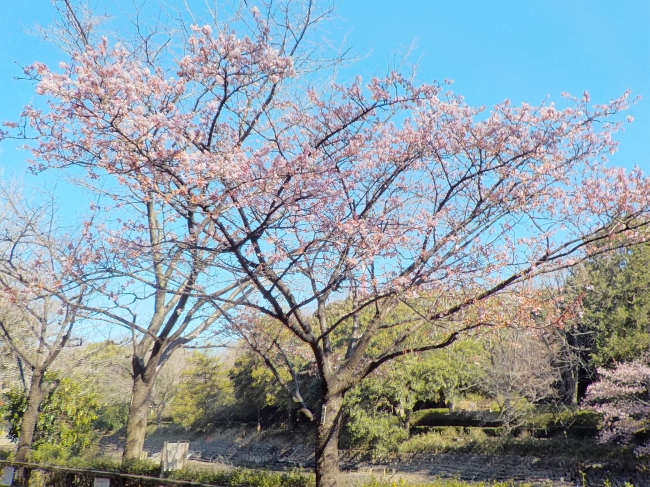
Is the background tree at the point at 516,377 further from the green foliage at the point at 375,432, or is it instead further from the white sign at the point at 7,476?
the white sign at the point at 7,476

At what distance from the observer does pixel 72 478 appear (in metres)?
8.49

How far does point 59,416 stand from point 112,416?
2105 centimetres

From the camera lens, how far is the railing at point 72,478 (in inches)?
286

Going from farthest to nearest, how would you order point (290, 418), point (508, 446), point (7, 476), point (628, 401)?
point (290, 418) < point (508, 446) < point (628, 401) < point (7, 476)

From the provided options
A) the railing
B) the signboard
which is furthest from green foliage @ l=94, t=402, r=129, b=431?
the signboard

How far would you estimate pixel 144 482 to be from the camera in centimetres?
745

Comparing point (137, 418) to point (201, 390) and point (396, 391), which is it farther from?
point (201, 390)

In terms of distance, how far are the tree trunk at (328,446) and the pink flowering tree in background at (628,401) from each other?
10441 mm

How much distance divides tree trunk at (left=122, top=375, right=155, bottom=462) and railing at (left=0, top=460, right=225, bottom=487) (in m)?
0.62

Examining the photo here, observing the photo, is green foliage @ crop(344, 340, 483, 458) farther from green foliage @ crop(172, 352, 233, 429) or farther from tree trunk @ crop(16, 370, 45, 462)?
green foliage @ crop(172, 352, 233, 429)

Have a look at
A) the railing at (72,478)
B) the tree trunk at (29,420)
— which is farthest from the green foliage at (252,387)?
the railing at (72,478)

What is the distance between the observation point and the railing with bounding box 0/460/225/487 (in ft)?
23.8

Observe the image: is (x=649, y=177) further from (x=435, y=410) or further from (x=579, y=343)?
(x=435, y=410)

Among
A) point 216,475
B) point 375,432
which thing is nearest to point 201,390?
point 375,432
